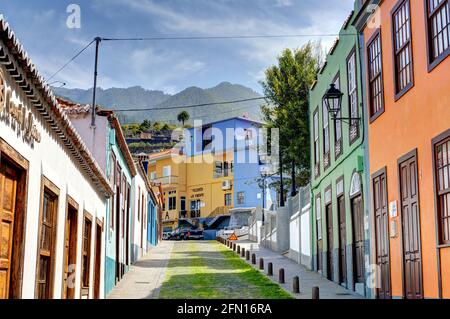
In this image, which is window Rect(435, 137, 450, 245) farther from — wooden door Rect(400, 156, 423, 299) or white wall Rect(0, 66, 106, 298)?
white wall Rect(0, 66, 106, 298)

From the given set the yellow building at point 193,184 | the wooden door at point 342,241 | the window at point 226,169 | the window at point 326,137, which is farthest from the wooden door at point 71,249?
the window at point 226,169

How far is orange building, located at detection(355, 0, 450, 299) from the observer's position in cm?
1037

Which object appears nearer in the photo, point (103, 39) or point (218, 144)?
point (103, 39)

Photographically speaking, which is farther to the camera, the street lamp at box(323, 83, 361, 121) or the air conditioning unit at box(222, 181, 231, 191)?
the air conditioning unit at box(222, 181, 231, 191)

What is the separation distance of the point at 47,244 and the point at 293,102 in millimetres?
23664

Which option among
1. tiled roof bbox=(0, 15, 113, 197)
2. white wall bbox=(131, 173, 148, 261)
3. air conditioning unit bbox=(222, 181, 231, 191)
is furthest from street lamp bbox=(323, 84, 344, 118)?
air conditioning unit bbox=(222, 181, 231, 191)

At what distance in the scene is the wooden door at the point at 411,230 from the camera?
11.4m

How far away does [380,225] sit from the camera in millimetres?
13953

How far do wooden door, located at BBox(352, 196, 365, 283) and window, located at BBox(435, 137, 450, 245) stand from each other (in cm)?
518

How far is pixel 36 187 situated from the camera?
8.11 metres

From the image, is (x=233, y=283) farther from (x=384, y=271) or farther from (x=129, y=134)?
(x=129, y=134)

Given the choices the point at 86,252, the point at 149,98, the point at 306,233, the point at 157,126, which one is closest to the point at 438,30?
the point at 86,252

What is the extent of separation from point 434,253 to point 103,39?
995 cm

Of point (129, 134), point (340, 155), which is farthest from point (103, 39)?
point (129, 134)
